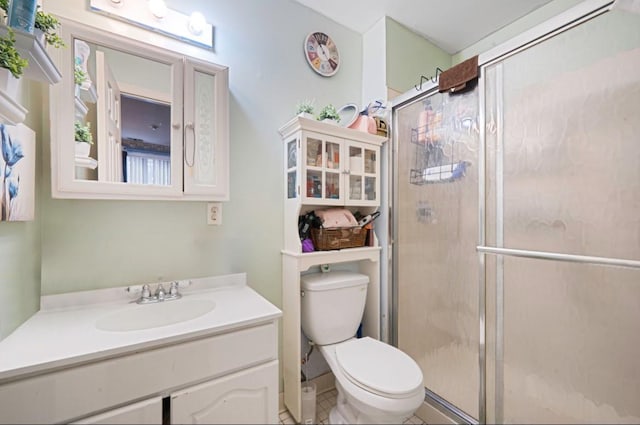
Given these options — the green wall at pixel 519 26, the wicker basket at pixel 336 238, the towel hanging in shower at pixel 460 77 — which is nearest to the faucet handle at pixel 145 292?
the wicker basket at pixel 336 238

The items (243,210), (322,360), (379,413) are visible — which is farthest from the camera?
(322,360)

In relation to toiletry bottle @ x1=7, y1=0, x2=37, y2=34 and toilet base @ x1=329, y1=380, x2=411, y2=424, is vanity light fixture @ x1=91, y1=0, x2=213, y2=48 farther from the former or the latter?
toilet base @ x1=329, y1=380, x2=411, y2=424

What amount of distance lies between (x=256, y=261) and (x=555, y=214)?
143 centimetres

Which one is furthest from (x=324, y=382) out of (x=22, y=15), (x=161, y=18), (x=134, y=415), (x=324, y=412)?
(x=161, y=18)

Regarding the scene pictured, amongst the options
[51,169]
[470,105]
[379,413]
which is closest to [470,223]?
[470,105]

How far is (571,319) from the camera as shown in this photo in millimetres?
1132

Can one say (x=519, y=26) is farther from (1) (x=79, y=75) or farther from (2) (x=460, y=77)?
(1) (x=79, y=75)

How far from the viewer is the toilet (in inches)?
43.9

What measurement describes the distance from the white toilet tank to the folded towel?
320mm

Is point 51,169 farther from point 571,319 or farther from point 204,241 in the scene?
point 571,319

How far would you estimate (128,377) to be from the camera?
0.84 meters

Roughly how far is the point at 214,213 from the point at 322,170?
62cm

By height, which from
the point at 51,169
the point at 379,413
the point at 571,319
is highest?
the point at 51,169

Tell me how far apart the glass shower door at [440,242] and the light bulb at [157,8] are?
4.55 ft
